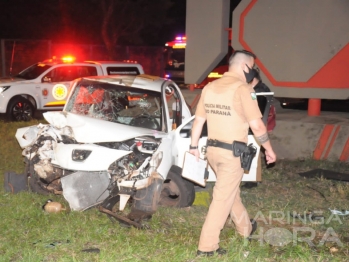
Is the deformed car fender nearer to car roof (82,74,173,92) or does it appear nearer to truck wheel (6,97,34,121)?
car roof (82,74,173,92)

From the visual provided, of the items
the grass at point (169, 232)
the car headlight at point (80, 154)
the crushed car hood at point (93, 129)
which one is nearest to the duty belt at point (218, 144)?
the grass at point (169, 232)

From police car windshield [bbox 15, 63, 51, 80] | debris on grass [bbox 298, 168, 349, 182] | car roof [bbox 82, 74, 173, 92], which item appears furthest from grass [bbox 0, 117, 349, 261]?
police car windshield [bbox 15, 63, 51, 80]

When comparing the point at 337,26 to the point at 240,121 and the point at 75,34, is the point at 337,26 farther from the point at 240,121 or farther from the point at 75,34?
the point at 75,34

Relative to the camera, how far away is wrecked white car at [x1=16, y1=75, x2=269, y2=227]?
18.6 feet

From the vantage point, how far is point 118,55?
2744 cm

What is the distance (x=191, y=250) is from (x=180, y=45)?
16089 mm

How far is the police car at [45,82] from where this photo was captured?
539 inches

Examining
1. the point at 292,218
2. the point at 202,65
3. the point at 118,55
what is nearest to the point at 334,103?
the point at 202,65

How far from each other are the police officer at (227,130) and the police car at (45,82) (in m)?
9.64

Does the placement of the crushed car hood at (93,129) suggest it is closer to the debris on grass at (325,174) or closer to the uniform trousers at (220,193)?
the uniform trousers at (220,193)

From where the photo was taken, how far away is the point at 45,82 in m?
14.1

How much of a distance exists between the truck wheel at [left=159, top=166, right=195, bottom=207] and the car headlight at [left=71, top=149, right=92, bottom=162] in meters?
1.08

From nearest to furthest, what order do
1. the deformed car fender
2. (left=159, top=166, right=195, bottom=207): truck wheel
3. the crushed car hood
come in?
the deformed car fender < the crushed car hood < (left=159, top=166, right=195, bottom=207): truck wheel

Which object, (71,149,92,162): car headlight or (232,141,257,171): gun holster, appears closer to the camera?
(232,141,257,171): gun holster
